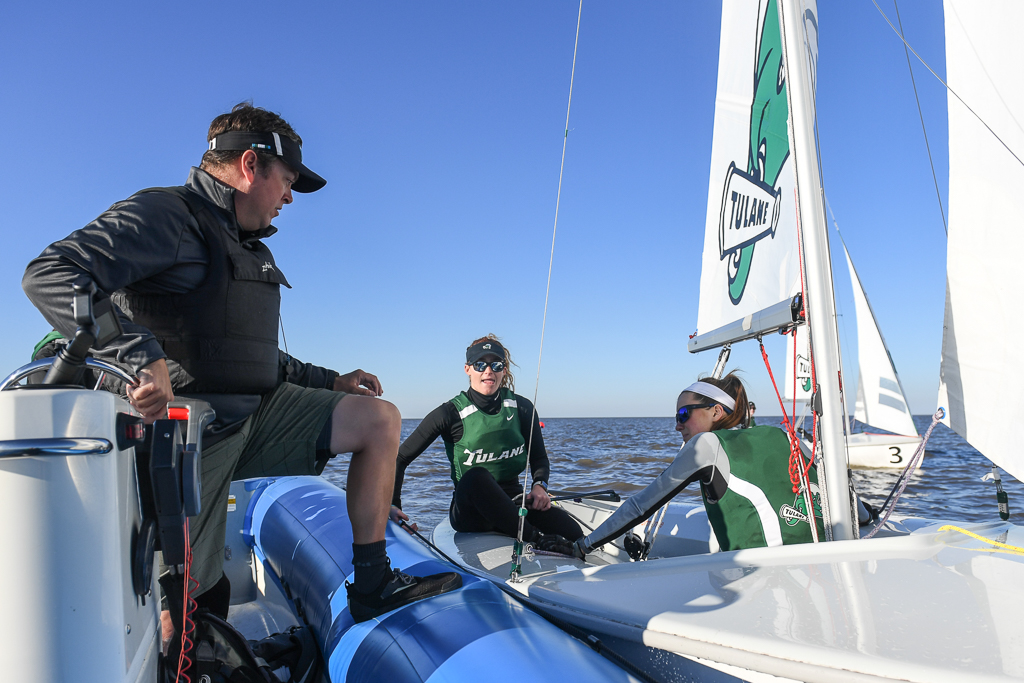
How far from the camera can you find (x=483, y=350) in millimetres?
3746

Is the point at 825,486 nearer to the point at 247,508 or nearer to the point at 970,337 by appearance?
the point at 970,337

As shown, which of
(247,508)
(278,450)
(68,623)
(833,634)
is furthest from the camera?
(247,508)

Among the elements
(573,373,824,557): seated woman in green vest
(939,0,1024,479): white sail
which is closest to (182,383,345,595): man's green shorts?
(573,373,824,557): seated woman in green vest

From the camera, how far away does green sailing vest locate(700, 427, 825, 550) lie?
213 cm

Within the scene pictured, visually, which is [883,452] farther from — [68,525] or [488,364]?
[68,525]

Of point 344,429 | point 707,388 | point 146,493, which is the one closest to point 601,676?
point 344,429

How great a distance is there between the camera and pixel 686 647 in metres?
1.41

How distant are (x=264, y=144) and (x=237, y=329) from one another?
0.57 m

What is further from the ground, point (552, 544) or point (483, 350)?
point (483, 350)

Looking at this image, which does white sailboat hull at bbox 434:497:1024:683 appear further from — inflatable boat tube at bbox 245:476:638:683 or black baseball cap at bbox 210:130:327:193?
black baseball cap at bbox 210:130:327:193

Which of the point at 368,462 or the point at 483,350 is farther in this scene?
the point at 483,350

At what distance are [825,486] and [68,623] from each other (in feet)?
7.19

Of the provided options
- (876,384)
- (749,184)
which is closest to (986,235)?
(749,184)

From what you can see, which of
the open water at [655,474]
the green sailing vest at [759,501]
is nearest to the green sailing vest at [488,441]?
the green sailing vest at [759,501]
